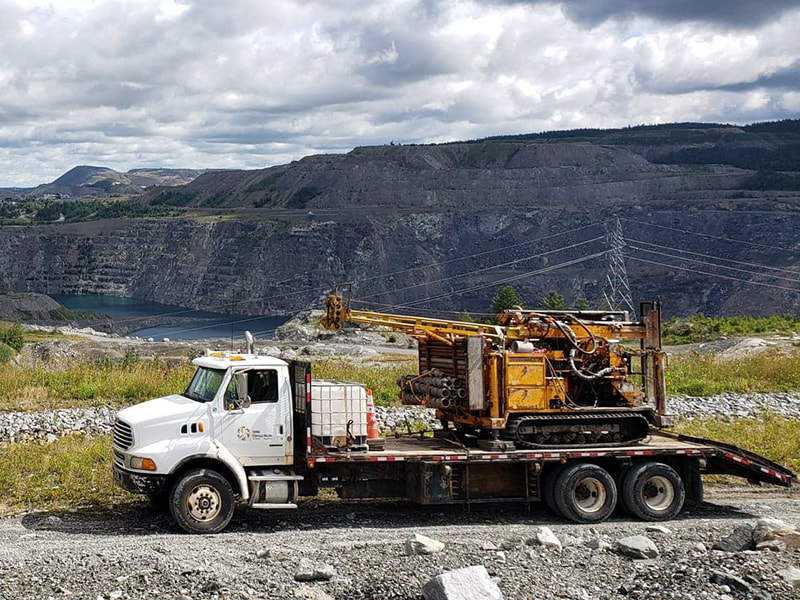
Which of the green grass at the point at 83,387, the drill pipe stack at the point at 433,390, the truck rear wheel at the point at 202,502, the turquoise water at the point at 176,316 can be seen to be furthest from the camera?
the turquoise water at the point at 176,316

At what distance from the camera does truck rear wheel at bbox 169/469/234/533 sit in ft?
43.7

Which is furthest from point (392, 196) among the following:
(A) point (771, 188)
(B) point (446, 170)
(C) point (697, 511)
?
(C) point (697, 511)

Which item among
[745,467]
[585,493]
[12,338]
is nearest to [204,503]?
[585,493]

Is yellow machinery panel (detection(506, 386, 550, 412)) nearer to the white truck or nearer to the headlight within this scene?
the white truck

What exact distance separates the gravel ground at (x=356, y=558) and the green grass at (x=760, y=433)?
4.17 metres

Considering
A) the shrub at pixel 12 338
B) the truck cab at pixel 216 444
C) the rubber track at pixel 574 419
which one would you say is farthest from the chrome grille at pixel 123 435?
the shrub at pixel 12 338

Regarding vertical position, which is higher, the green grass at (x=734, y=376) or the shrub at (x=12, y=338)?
the shrub at (x=12, y=338)

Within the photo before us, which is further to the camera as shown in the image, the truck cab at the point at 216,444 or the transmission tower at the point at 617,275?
the transmission tower at the point at 617,275

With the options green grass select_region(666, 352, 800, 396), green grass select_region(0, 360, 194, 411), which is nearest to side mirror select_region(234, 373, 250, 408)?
green grass select_region(0, 360, 194, 411)

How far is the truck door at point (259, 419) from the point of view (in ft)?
45.7

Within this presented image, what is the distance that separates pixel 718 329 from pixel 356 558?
5536cm

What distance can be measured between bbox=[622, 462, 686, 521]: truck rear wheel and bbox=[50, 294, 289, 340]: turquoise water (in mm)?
73111

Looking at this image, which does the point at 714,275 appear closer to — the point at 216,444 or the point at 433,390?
the point at 433,390

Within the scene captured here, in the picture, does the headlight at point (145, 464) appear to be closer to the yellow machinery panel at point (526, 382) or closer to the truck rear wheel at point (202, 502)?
the truck rear wheel at point (202, 502)
